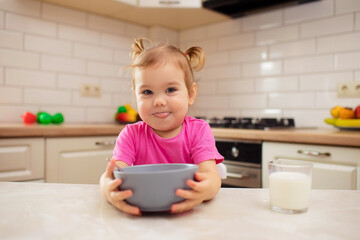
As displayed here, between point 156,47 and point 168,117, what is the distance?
7.0 inches

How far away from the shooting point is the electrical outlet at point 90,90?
235 cm

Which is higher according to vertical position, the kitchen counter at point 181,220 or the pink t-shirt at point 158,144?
the pink t-shirt at point 158,144

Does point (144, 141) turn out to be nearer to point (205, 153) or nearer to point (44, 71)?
point (205, 153)

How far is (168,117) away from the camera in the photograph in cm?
76

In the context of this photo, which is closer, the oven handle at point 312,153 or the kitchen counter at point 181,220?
the kitchen counter at point 181,220

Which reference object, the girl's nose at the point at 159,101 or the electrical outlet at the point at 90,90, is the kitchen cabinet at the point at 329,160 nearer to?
the girl's nose at the point at 159,101

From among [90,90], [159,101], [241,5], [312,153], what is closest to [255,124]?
[312,153]

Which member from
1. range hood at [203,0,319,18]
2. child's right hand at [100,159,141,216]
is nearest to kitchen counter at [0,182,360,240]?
child's right hand at [100,159,141,216]

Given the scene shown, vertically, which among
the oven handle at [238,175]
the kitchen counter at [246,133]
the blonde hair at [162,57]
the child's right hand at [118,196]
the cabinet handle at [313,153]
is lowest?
→ the oven handle at [238,175]

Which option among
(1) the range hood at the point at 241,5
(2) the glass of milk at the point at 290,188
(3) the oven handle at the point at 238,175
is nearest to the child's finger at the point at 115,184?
(2) the glass of milk at the point at 290,188

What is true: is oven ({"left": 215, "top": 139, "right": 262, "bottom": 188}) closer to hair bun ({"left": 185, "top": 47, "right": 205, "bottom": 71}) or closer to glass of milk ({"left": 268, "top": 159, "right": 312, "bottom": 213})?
hair bun ({"left": 185, "top": 47, "right": 205, "bottom": 71})

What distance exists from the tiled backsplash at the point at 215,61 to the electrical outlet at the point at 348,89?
0.10 feet

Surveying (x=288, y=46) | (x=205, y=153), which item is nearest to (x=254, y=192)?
(x=205, y=153)

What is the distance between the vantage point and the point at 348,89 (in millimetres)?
1888
